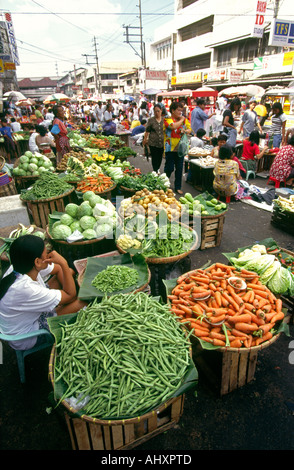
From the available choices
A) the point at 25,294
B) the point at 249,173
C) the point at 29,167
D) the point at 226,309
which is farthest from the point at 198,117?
the point at 25,294

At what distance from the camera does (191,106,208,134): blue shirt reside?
10.1m

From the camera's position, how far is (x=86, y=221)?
4.41 meters

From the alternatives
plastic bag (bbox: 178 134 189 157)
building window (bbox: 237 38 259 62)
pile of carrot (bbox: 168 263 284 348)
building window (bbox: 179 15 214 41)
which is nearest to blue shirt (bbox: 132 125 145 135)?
plastic bag (bbox: 178 134 189 157)

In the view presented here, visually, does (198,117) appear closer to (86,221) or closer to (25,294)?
(86,221)

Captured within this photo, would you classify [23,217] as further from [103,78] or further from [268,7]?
[103,78]

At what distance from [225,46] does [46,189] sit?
103 feet

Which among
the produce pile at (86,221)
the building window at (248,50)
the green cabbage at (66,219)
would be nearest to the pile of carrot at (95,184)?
the produce pile at (86,221)

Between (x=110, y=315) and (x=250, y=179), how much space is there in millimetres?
8647

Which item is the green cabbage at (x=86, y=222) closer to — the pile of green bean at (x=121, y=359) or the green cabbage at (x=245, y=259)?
the pile of green bean at (x=121, y=359)

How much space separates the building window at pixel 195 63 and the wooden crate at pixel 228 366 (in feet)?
124

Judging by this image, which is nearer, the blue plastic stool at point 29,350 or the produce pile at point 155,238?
the blue plastic stool at point 29,350

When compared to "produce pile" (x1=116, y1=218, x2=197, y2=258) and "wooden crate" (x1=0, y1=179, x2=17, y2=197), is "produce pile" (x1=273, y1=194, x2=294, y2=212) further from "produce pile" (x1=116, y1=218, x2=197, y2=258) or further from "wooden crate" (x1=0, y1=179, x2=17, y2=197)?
"wooden crate" (x1=0, y1=179, x2=17, y2=197)

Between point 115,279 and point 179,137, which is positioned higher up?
point 179,137

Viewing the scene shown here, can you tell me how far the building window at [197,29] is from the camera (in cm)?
3128
